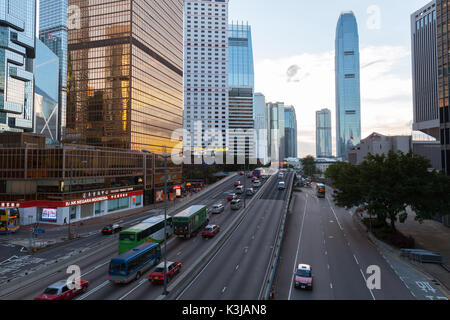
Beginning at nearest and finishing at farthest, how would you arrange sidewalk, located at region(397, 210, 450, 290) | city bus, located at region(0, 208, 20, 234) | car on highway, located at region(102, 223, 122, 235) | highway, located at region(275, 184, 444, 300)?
highway, located at region(275, 184, 444, 300), sidewalk, located at region(397, 210, 450, 290), car on highway, located at region(102, 223, 122, 235), city bus, located at region(0, 208, 20, 234)

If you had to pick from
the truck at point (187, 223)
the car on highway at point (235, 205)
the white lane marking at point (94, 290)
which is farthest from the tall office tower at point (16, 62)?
the white lane marking at point (94, 290)

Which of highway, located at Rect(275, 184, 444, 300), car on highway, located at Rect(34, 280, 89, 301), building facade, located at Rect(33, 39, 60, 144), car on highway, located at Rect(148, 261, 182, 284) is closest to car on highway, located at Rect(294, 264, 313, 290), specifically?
highway, located at Rect(275, 184, 444, 300)

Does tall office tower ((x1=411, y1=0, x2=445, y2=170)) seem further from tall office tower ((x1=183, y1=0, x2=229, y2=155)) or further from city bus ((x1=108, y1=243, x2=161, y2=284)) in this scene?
city bus ((x1=108, y1=243, x2=161, y2=284))

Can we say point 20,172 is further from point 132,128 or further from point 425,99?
point 425,99

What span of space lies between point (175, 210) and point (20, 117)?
2974 inches

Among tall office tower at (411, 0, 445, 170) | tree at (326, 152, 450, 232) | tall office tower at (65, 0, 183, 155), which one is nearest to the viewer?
tree at (326, 152, 450, 232)

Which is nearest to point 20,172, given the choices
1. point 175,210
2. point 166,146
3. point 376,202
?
point 175,210

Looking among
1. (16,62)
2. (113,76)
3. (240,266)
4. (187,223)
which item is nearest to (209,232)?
(187,223)

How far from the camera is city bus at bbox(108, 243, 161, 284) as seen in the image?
78.5 feet

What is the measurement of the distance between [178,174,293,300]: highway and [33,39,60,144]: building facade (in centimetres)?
17074

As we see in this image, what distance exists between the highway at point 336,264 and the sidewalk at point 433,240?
2.12 m

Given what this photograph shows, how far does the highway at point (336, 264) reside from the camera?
24.3 m

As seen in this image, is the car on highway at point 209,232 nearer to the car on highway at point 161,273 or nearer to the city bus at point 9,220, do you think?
the car on highway at point 161,273

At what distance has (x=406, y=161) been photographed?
4184cm
